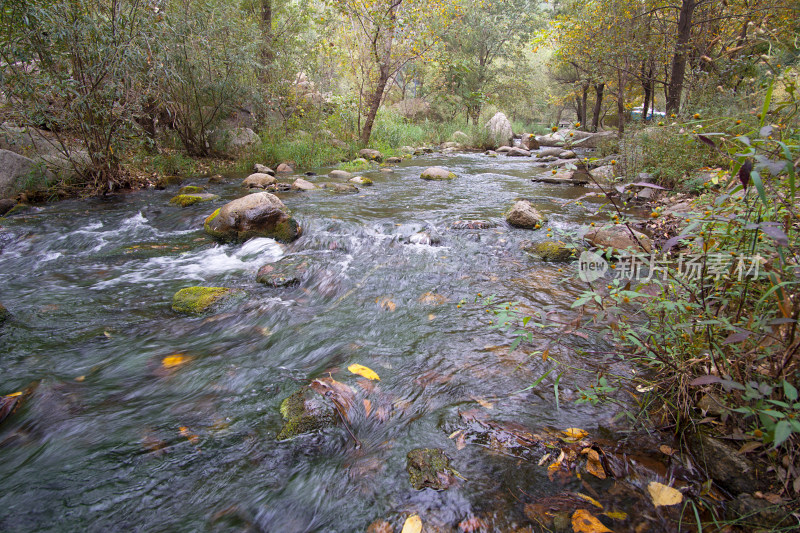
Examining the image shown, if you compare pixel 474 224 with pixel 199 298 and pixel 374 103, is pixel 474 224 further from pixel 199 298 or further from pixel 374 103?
pixel 374 103

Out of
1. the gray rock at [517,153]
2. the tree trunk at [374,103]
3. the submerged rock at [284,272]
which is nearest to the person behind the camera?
the submerged rock at [284,272]

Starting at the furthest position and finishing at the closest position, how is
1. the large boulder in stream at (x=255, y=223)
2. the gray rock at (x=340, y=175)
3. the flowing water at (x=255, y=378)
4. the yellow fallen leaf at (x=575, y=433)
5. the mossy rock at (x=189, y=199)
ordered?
the gray rock at (x=340, y=175)
the mossy rock at (x=189, y=199)
the large boulder in stream at (x=255, y=223)
the yellow fallen leaf at (x=575, y=433)
the flowing water at (x=255, y=378)

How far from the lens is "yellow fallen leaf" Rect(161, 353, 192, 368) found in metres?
3.11

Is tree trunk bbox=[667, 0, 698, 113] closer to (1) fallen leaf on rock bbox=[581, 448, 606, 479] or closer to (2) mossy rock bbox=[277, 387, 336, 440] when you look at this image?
(1) fallen leaf on rock bbox=[581, 448, 606, 479]

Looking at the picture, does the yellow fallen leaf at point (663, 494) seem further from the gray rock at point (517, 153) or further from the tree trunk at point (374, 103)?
the gray rock at point (517, 153)

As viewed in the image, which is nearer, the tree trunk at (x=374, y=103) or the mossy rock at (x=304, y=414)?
the mossy rock at (x=304, y=414)

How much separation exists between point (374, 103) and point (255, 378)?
520 inches

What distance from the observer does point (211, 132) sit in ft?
37.9

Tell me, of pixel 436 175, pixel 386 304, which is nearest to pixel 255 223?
pixel 386 304

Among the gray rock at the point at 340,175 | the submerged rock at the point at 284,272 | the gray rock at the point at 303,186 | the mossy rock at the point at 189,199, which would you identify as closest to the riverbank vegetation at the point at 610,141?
the mossy rock at the point at 189,199

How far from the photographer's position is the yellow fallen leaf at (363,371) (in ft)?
9.50

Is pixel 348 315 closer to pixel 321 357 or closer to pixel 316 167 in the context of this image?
pixel 321 357

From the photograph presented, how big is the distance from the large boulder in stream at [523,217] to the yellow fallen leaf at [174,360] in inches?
203

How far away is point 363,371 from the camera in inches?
116
